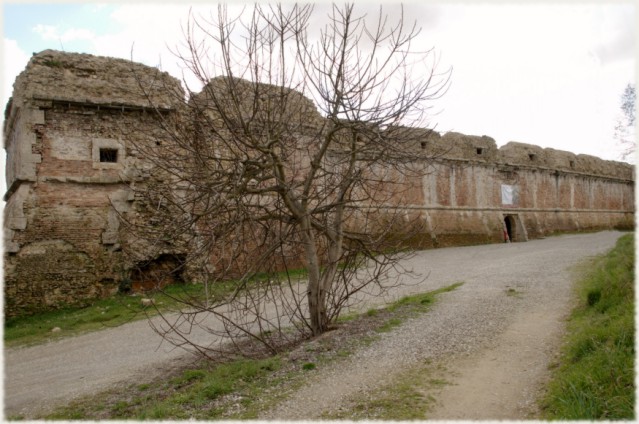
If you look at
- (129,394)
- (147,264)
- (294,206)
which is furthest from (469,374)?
(147,264)

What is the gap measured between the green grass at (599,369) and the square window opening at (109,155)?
1184cm

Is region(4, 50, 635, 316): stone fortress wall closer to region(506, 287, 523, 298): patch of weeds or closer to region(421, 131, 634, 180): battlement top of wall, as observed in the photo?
region(506, 287, 523, 298): patch of weeds

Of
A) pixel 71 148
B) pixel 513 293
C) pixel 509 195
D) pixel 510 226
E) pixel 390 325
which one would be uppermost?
pixel 71 148

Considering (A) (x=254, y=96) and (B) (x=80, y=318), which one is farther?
(B) (x=80, y=318)

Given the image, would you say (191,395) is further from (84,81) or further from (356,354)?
(84,81)

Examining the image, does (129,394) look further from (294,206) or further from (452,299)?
(452,299)

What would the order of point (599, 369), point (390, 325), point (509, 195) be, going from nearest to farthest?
point (599, 369)
point (390, 325)
point (509, 195)

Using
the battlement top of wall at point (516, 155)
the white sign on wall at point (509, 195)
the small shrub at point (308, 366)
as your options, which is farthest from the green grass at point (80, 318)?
the white sign on wall at point (509, 195)

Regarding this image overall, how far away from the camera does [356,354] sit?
6.41 meters

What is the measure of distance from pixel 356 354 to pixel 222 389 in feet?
5.66

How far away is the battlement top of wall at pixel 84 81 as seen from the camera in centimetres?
1328

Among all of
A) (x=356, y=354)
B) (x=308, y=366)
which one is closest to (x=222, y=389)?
(x=308, y=366)

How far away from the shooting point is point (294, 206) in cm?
704

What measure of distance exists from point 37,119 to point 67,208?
234 centimetres
